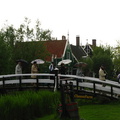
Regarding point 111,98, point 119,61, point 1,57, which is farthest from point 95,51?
point 111,98

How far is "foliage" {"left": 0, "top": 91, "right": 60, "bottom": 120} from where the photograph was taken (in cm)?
1312

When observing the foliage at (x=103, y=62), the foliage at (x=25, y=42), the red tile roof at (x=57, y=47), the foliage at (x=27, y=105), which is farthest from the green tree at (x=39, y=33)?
the foliage at (x=27, y=105)

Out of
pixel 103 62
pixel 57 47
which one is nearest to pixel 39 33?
pixel 57 47

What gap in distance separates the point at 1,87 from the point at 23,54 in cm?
1871

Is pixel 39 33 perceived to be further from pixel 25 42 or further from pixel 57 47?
pixel 57 47

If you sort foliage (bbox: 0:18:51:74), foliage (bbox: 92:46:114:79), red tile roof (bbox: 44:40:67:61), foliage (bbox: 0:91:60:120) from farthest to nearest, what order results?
foliage (bbox: 92:46:114:79) → red tile roof (bbox: 44:40:67:61) → foliage (bbox: 0:18:51:74) → foliage (bbox: 0:91:60:120)

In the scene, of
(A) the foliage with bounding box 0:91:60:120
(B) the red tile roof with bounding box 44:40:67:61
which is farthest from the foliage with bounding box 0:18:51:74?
(A) the foliage with bounding box 0:91:60:120

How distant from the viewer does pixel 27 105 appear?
14.0 metres

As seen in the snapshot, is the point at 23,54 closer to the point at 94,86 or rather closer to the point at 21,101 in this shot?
the point at 94,86

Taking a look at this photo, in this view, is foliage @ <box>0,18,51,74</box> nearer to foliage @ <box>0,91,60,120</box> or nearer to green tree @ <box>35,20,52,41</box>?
green tree @ <box>35,20,52,41</box>

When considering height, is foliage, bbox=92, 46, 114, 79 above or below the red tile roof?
below

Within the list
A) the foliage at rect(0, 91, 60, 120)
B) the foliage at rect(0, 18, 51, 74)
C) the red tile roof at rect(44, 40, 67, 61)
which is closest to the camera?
the foliage at rect(0, 91, 60, 120)

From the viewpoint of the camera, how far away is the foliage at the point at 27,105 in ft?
43.0

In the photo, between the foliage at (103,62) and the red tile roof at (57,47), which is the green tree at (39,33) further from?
the foliage at (103,62)
